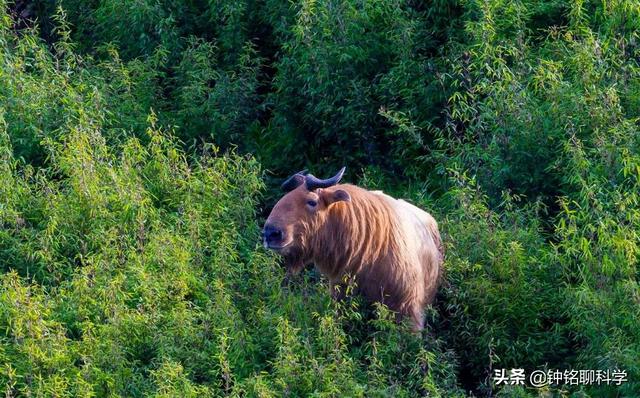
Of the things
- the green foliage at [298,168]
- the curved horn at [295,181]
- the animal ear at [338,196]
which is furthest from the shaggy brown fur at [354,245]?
the green foliage at [298,168]

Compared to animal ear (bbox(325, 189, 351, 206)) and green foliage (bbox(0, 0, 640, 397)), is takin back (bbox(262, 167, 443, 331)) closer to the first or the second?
animal ear (bbox(325, 189, 351, 206))

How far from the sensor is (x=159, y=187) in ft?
39.8

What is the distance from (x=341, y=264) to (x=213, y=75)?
378cm

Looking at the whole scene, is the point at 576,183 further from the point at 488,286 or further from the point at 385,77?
the point at 385,77

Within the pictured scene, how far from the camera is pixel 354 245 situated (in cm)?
1070

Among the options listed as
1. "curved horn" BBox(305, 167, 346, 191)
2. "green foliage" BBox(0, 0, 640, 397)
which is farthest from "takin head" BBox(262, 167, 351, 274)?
"green foliage" BBox(0, 0, 640, 397)

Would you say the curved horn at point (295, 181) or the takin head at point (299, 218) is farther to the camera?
the curved horn at point (295, 181)

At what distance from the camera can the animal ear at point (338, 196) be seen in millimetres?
10711

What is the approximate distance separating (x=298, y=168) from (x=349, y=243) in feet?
9.73

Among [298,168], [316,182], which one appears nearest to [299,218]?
[316,182]

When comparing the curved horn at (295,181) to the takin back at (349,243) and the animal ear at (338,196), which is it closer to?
the takin back at (349,243)

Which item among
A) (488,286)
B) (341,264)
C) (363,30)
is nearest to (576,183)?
(488,286)

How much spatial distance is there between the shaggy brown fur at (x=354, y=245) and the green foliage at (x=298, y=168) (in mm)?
222

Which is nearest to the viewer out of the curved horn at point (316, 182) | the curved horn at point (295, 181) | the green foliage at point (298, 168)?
the green foliage at point (298, 168)
